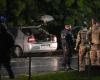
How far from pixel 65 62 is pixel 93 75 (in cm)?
374

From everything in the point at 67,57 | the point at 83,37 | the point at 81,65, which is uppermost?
the point at 83,37

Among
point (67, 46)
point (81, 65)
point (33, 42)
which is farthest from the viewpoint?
point (33, 42)

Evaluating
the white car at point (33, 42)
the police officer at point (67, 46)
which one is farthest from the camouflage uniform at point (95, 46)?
the white car at point (33, 42)

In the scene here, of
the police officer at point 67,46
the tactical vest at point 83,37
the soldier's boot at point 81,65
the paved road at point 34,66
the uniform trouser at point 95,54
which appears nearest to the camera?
the soldier's boot at point 81,65

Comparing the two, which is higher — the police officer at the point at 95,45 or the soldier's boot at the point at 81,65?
the police officer at the point at 95,45

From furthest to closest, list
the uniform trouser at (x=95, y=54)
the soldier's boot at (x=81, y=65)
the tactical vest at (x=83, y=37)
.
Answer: the tactical vest at (x=83, y=37) → the uniform trouser at (x=95, y=54) → the soldier's boot at (x=81, y=65)

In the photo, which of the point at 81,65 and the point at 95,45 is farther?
the point at 95,45

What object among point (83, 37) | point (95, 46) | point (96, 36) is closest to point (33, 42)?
point (83, 37)

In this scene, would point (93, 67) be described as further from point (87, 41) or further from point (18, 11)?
point (18, 11)

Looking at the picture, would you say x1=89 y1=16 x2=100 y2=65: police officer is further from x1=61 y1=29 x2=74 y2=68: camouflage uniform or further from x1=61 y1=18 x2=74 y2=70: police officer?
x1=61 y1=29 x2=74 y2=68: camouflage uniform

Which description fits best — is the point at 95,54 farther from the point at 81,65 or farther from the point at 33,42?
the point at 33,42

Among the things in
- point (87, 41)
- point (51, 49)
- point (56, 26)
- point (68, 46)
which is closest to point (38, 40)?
point (51, 49)

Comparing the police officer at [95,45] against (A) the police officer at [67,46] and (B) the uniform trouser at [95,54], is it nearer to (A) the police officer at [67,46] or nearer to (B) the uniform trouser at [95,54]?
(B) the uniform trouser at [95,54]

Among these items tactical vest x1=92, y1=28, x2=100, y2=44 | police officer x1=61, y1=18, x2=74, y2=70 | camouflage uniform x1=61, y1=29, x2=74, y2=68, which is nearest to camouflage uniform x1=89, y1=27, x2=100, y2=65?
tactical vest x1=92, y1=28, x2=100, y2=44
